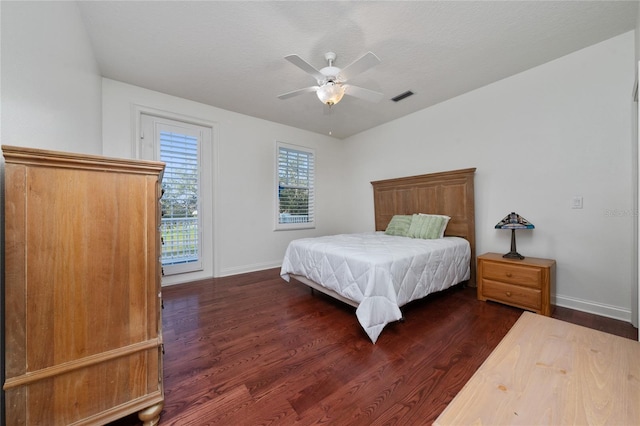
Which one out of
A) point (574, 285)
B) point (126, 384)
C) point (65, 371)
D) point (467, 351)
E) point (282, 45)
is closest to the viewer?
point (65, 371)

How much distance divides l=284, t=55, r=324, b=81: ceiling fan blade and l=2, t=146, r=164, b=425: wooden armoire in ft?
4.33

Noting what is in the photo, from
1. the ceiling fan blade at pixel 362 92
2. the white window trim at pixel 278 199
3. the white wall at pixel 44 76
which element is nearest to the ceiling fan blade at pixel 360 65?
the ceiling fan blade at pixel 362 92

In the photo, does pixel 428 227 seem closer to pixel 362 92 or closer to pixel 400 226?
pixel 400 226

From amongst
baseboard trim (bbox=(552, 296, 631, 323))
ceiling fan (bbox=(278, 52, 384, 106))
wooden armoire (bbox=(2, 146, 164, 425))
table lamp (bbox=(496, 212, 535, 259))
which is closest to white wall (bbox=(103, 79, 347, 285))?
ceiling fan (bbox=(278, 52, 384, 106))

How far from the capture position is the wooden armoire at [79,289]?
0.92 metres

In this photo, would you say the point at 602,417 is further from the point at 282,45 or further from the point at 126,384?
the point at 282,45

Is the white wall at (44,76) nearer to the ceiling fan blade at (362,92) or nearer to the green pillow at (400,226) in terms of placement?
the ceiling fan blade at (362,92)

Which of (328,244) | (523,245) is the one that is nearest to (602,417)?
(328,244)

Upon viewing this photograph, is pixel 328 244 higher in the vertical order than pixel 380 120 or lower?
lower

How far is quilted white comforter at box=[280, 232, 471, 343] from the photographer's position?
1.97 m

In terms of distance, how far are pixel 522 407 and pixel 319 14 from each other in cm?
256

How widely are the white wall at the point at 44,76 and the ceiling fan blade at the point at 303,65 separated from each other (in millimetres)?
1410

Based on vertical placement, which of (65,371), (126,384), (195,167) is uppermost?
(195,167)

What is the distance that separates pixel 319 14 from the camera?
77.0 inches
